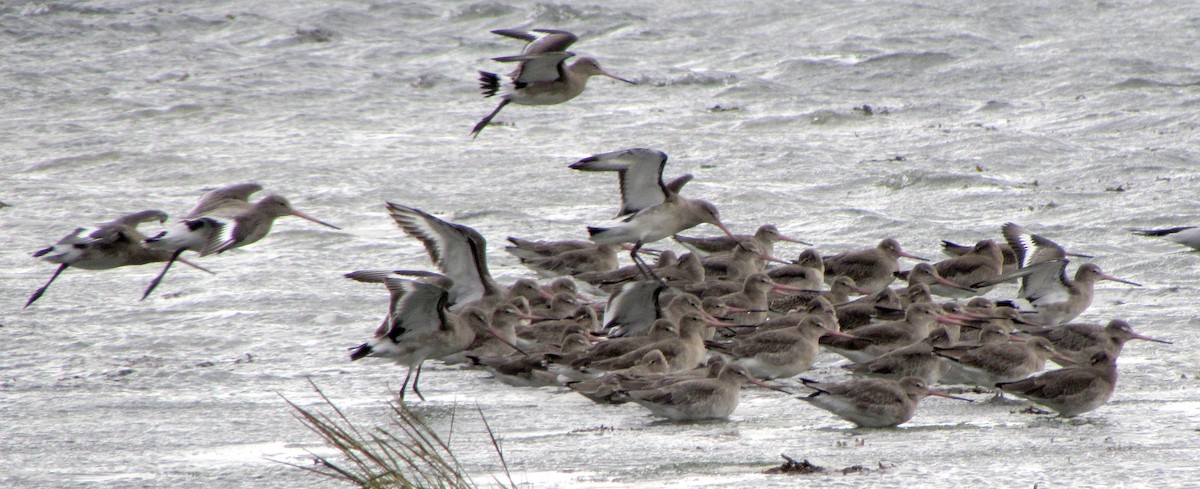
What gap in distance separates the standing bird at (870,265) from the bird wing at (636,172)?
4.51 ft

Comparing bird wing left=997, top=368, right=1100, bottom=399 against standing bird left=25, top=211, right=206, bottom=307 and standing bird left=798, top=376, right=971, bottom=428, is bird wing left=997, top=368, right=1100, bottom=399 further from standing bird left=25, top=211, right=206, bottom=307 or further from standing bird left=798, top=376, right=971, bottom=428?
standing bird left=25, top=211, right=206, bottom=307

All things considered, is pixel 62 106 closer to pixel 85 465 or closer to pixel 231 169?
pixel 231 169

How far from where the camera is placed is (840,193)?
14773 mm

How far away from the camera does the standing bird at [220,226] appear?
29.3 ft

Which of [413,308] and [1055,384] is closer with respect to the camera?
[1055,384]

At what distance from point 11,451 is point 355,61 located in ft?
51.8

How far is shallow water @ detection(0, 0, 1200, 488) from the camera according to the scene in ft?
22.7

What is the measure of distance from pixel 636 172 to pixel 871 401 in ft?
12.9

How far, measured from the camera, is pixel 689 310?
948cm

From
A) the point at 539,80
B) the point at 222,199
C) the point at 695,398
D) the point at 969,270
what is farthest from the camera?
the point at 539,80

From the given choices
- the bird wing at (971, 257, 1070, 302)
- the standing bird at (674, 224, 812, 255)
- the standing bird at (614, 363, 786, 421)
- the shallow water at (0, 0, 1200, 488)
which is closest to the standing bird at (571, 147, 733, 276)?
the standing bird at (674, 224, 812, 255)

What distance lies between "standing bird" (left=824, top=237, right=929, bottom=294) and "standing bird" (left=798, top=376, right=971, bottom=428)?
13.6 feet

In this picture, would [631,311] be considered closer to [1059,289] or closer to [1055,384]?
[1059,289]

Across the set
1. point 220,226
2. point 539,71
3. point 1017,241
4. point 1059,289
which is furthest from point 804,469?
point 539,71
